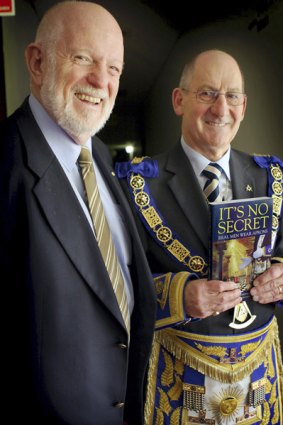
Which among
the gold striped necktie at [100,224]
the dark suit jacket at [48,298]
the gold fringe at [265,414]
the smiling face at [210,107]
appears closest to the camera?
the dark suit jacket at [48,298]

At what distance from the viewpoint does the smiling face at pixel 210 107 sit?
1.20 meters

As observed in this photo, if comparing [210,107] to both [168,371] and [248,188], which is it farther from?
[168,371]

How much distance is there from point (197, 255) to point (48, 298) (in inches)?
17.7

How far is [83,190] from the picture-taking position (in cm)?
110

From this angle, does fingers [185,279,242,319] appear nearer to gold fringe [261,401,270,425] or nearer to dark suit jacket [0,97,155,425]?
dark suit jacket [0,97,155,425]

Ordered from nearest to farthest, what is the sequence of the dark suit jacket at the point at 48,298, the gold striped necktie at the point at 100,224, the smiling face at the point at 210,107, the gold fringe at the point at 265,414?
the dark suit jacket at the point at 48,298 < the gold striped necktie at the point at 100,224 < the smiling face at the point at 210,107 < the gold fringe at the point at 265,414

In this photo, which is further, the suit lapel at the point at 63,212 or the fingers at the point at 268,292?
the fingers at the point at 268,292

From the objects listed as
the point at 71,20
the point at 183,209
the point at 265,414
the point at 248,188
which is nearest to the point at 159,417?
the point at 265,414

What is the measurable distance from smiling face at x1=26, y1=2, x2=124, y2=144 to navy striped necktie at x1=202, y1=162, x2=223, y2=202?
1.18 feet

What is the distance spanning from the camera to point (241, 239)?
1163 millimetres

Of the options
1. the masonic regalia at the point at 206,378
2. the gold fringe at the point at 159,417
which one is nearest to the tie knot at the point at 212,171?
the masonic regalia at the point at 206,378

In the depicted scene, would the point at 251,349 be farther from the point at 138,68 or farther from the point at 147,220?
the point at 138,68

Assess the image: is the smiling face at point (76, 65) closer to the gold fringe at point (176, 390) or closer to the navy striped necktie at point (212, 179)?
the navy striped necktie at point (212, 179)

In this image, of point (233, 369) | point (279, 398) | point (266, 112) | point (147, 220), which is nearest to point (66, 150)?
point (147, 220)
